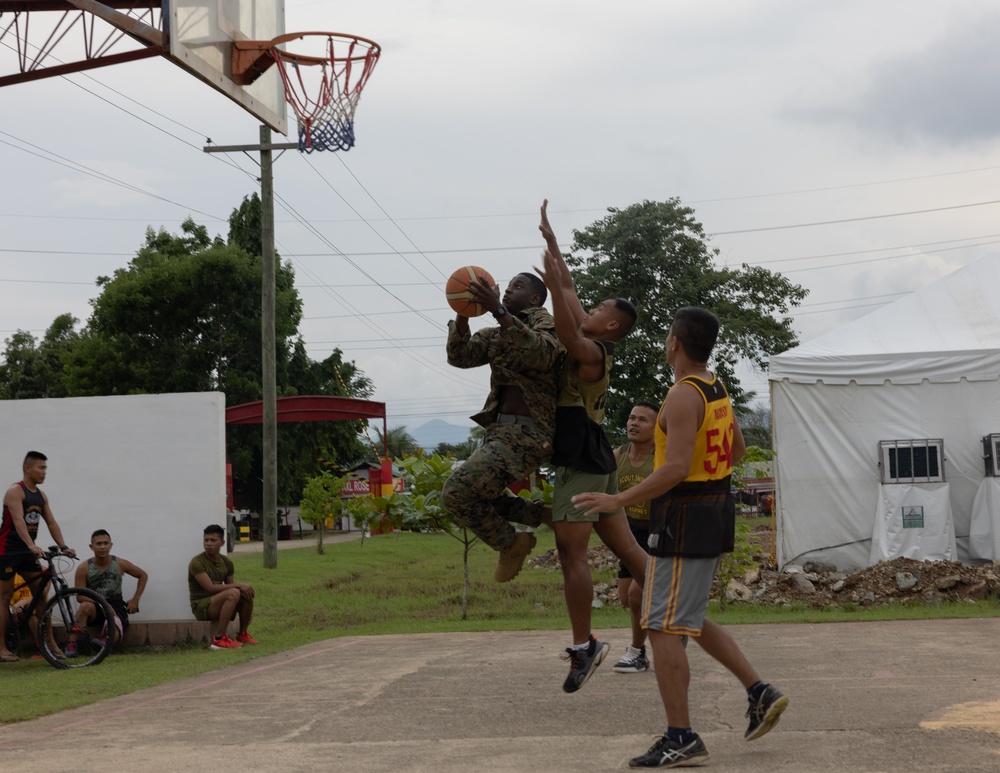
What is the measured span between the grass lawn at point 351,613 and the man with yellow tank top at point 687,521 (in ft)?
13.3

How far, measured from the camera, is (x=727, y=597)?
Result: 595 inches

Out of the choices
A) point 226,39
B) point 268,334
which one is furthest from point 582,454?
point 268,334

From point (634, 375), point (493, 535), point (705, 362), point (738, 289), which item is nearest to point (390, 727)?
point (493, 535)

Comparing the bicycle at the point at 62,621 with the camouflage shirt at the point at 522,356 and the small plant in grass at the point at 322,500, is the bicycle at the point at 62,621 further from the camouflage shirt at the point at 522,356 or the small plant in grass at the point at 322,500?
the small plant in grass at the point at 322,500

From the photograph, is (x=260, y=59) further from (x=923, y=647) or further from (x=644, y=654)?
(x=923, y=647)

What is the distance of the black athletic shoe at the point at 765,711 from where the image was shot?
15.8 feet

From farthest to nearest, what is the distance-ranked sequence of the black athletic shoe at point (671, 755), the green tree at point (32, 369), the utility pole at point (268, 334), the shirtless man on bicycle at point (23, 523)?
1. the green tree at point (32, 369)
2. the utility pole at point (268, 334)
3. the shirtless man on bicycle at point (23, 523)
4. the black athletic shoe at point (671, 755)

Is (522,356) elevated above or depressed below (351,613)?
above

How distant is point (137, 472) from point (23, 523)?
1.87m

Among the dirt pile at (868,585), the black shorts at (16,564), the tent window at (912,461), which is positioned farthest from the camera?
the tent window at (912,461)

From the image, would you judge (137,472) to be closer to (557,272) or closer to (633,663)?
(633,663)

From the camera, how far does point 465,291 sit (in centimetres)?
600

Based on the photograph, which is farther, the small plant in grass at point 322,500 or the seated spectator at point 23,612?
the small plant in grass at point 322,500

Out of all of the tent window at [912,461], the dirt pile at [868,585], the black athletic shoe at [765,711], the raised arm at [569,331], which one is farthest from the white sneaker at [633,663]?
the tent window at [912,461]
